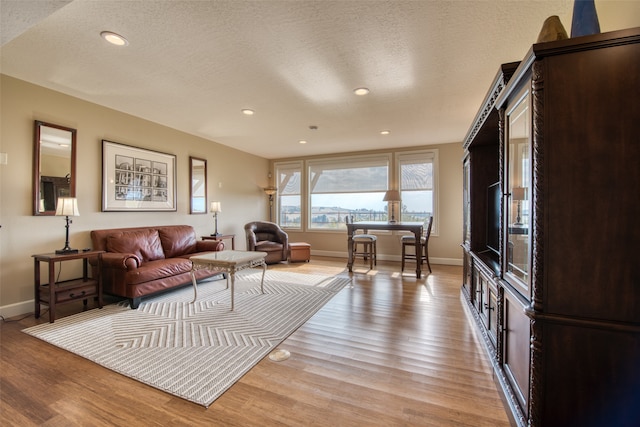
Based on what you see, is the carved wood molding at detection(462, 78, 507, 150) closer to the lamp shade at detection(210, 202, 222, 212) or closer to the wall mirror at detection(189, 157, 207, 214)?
the lamp shade at detection(210, 202, 222, 212)

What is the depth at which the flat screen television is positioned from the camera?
2.67m

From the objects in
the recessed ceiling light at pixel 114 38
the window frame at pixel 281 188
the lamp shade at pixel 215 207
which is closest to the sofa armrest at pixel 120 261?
the lamp shade at pixel 215 207

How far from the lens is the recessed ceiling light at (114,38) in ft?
7.02

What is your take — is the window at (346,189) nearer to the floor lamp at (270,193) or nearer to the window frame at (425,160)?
the window frame at (425,160)

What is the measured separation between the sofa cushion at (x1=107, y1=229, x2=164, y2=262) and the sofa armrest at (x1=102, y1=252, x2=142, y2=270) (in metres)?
0.28

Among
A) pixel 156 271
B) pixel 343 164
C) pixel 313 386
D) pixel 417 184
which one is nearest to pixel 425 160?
pixel 417 184

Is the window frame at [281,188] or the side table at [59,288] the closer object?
the side table at [59,288]

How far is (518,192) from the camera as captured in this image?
1.47m

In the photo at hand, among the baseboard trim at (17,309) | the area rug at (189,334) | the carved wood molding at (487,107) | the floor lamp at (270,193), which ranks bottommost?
the area rug at (189,334)

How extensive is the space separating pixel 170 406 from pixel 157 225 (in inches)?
137

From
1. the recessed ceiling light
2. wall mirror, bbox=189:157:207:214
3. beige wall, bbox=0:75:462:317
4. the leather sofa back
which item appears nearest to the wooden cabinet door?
the recessed ceiling light

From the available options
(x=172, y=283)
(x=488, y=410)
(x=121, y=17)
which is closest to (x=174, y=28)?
(x=121, y=17)

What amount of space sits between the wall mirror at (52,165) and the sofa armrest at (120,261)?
844mm

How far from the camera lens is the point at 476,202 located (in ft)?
9.42
